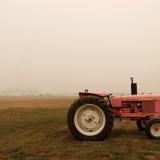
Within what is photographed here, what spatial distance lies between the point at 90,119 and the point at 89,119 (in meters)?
0.03

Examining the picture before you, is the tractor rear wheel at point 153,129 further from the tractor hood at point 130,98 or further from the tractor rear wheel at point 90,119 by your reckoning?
the tractor hood at point 130,98

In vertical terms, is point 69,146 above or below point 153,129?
below

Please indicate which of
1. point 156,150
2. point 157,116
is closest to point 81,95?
point 157,116

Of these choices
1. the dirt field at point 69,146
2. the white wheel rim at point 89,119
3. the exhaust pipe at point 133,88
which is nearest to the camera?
the dirt field at point 69,146

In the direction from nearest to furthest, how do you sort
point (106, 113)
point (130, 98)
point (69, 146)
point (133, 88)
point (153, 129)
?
1. point (69, 146)
2. point (153, 129)
3. point (106, 113)
4. point (130, 98)
5. point (133, 88)

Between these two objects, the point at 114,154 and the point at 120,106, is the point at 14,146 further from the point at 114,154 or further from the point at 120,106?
the point at 120,106

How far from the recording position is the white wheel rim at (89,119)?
1327 centimetres

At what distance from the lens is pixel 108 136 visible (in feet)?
45.3

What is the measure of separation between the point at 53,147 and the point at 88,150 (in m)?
1.16

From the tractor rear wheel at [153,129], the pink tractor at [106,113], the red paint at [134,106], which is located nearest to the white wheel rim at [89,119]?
the pink tractor at [106,113]

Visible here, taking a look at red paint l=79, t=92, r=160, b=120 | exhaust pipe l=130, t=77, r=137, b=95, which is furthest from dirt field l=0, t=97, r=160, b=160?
exhaust pipe l=130, t=77, r=137, b=95

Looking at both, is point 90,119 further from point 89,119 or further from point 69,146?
point 69,146

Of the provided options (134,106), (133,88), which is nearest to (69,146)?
→ (134,106)

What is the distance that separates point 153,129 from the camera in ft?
42.4
